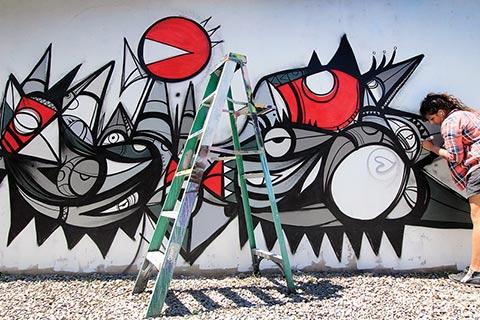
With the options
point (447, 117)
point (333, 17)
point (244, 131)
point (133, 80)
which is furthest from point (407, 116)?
point (133, 80)

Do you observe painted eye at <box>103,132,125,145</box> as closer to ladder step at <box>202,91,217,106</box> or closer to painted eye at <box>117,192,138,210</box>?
painted eye at <box>117,192,138,210</box>

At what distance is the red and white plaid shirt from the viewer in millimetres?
2830

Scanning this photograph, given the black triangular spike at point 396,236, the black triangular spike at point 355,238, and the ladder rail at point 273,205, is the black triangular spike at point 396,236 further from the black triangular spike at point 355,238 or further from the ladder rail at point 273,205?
the ladder rail at point 273,205

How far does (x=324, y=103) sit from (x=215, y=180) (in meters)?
1.24

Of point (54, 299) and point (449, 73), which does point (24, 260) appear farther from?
point (449, 73)

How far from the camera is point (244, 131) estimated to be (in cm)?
315

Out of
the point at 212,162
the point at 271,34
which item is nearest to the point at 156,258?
the point at 212,162

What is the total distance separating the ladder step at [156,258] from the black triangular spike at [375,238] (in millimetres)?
1841

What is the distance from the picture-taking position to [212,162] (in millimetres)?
3146

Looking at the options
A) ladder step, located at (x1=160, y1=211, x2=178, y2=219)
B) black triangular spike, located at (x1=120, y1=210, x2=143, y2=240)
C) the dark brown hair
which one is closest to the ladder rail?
ladder step, located at (x1=160, y1=211, x2=178, y2=219)

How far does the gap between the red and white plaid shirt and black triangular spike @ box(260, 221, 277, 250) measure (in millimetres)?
1609

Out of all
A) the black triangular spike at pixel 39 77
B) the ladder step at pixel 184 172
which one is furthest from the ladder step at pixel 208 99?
the black triangular spike at pixel 39 77

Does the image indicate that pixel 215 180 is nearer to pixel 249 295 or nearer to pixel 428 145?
pixel 249 295

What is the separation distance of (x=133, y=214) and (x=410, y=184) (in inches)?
99.1
